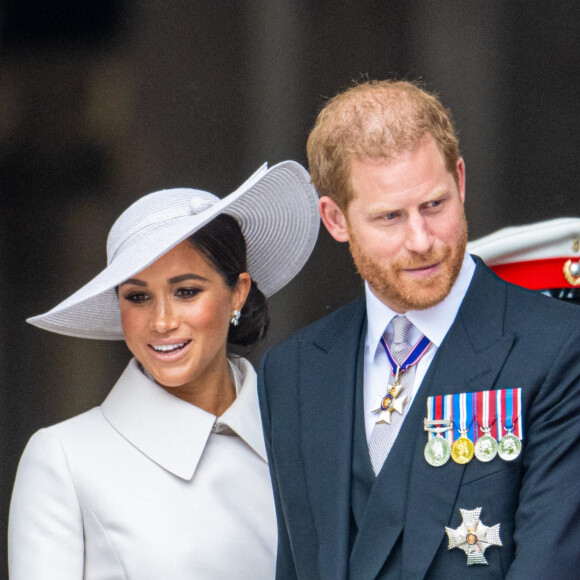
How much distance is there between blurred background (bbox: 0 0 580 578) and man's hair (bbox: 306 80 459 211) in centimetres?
141

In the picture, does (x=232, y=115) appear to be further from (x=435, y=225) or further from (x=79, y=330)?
(x=435, y=225)

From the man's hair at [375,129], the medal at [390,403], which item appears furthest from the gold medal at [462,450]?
the man's hair at [375,129]

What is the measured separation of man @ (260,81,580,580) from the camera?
2199mm

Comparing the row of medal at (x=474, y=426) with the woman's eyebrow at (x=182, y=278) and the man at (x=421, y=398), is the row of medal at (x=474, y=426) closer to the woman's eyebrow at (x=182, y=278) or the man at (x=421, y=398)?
the man at (x=421, y=398)

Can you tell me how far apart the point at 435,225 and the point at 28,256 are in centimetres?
196

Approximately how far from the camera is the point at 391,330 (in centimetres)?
247

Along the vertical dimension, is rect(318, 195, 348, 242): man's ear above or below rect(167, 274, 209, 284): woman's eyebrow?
above

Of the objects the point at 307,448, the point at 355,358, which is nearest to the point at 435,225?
the point at 355,358

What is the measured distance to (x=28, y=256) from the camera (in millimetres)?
3916

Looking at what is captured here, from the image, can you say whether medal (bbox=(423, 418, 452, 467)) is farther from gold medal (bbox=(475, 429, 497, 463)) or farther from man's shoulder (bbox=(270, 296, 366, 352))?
man's shoulder (bbox=(270, 296, 366, 352))

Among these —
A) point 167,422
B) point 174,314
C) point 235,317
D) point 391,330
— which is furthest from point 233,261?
point 391,330

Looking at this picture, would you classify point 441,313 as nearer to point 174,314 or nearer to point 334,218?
point 334,218

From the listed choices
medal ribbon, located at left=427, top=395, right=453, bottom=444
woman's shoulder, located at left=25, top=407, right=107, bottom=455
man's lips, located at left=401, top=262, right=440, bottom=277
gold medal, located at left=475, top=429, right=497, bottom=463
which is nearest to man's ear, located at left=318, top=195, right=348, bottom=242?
man's lips, located at left=401, top=262, right=440, bottom=277

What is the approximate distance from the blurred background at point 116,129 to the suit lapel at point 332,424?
4.29ft
